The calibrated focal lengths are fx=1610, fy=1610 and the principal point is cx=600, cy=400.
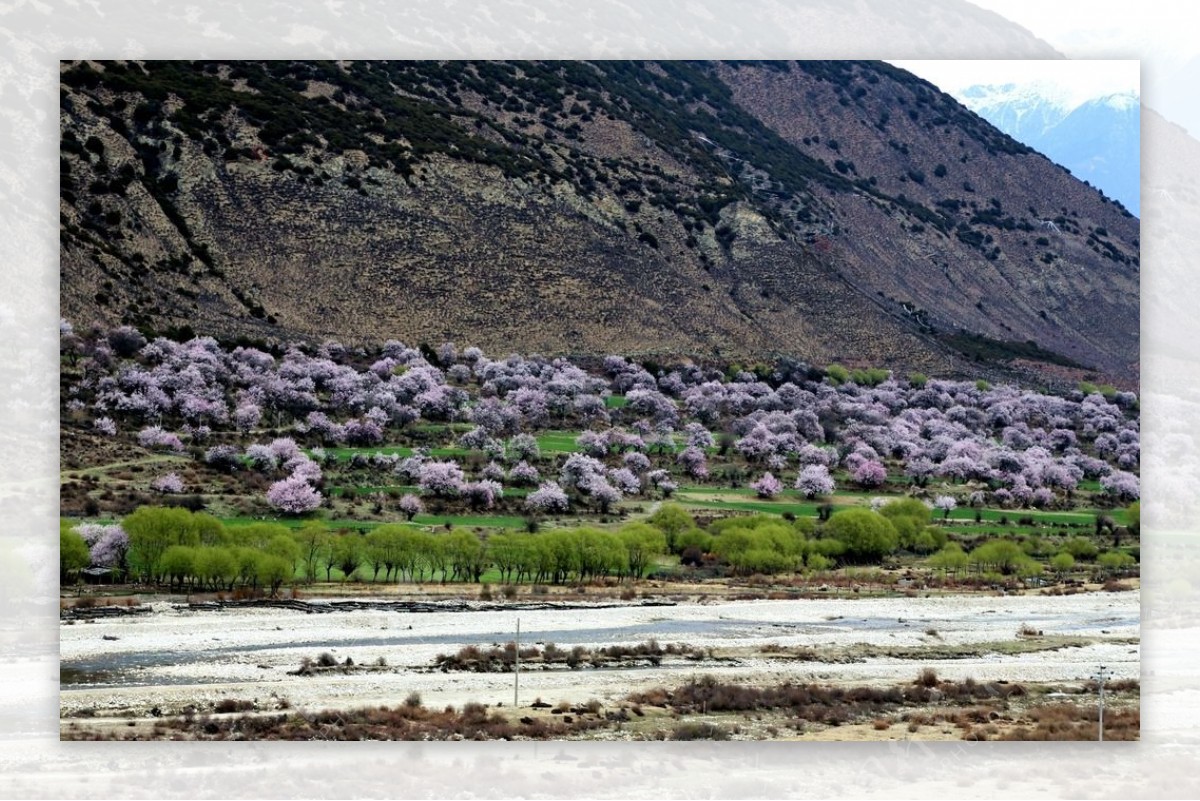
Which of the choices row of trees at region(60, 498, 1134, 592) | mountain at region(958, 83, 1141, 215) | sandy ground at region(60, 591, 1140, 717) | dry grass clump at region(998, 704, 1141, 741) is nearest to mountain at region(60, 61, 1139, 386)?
mountain at region(958, 83, 1141, 215)

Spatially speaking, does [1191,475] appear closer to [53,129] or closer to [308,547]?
[308,547]

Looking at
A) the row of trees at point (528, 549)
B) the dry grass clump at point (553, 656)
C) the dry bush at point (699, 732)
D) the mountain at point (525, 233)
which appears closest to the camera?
the dry bush at point (699, 732)

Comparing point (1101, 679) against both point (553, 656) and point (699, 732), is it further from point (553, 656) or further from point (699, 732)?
point (553, 656)

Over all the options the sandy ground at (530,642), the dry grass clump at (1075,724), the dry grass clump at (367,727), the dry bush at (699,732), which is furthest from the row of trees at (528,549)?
the dry bush at (699,732)

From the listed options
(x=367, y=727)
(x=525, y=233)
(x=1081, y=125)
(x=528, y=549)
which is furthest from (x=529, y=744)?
(x=1081, y=125)

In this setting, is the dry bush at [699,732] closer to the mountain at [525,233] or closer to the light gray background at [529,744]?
the light gray background at [529,744]

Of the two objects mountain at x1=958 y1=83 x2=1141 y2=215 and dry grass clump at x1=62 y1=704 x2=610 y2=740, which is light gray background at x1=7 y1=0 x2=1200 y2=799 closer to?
dry grass clump at x1=62 y1=704 x2=610 y2=740
